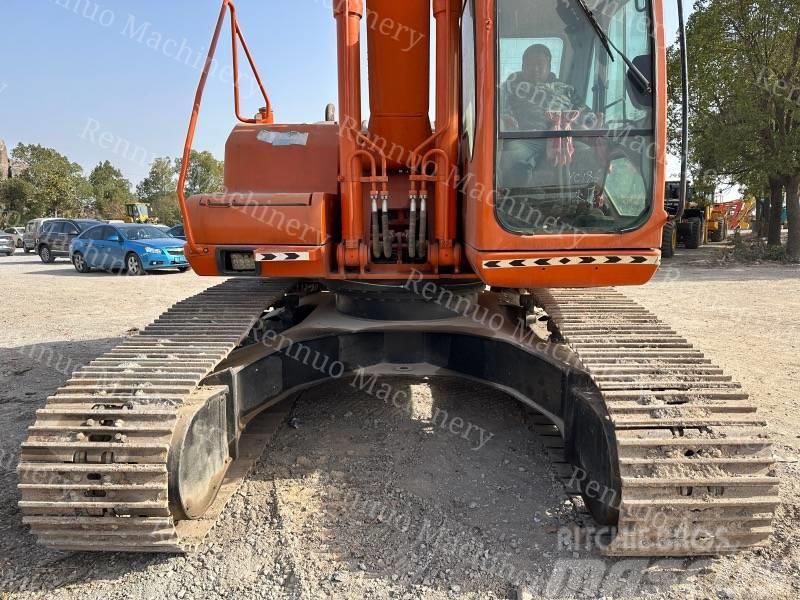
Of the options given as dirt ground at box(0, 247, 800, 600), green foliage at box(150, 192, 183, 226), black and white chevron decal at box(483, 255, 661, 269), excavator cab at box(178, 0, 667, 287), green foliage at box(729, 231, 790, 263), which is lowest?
dirt ground at box(0, 247, 800, 600)

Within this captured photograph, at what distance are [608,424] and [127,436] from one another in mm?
2157

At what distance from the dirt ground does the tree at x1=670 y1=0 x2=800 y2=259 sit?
13194mm

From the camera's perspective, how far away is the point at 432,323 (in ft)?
13.9

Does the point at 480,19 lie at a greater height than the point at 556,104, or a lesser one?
greater

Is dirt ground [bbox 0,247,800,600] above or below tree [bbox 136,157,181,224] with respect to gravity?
below

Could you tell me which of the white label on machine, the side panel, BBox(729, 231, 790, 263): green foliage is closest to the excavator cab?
the side panel

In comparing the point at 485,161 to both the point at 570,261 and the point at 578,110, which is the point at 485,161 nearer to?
the point at 578,110

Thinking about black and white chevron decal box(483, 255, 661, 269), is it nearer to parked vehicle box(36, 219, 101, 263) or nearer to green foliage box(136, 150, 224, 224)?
parked vehicle box(36, 219, 101, 263)

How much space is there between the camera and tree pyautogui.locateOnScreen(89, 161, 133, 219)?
177 feet

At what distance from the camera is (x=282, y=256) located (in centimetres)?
366

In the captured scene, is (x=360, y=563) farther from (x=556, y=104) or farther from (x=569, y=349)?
(x=556, y=104)

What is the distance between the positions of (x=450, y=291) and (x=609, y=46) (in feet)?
6.06

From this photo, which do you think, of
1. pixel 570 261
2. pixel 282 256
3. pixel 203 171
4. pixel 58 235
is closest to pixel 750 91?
pixel 570 261

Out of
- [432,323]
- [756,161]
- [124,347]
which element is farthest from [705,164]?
[124,347]
